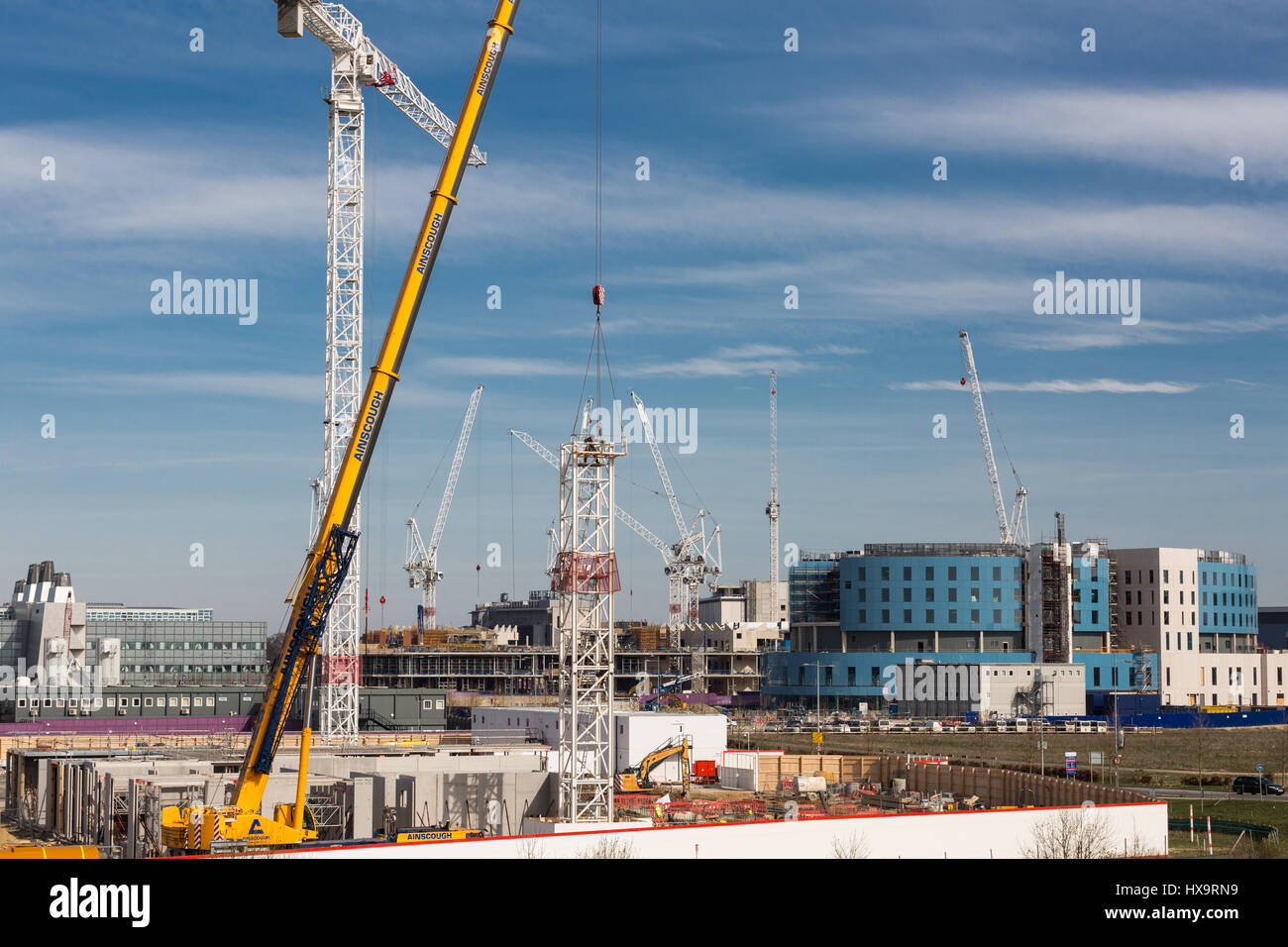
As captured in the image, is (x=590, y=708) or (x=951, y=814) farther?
(x=590, y=708)

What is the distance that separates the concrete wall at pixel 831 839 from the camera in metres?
42.8

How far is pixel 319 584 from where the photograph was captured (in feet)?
141

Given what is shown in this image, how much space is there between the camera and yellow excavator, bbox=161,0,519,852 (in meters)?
42.9

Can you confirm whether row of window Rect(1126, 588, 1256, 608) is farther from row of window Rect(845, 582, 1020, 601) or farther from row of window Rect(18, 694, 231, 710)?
row of window Rect(18, 694, 231, 710)

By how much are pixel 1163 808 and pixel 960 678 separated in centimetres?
9659

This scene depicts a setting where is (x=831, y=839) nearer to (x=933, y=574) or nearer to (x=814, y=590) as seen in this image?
(x=933, y=574)

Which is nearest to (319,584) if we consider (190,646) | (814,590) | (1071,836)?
(1071,836)

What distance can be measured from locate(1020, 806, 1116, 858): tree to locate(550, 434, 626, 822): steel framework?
16.0 meters

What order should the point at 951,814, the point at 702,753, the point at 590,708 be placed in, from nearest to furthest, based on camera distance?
1. the point at 951,814
2. the point at 590,708
3. the point at 702,753

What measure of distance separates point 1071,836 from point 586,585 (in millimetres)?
19926

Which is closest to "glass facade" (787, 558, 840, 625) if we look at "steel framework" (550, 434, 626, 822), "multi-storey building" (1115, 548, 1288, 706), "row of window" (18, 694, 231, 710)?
"multi-storey building" (1115, 548, 1288, 706)
